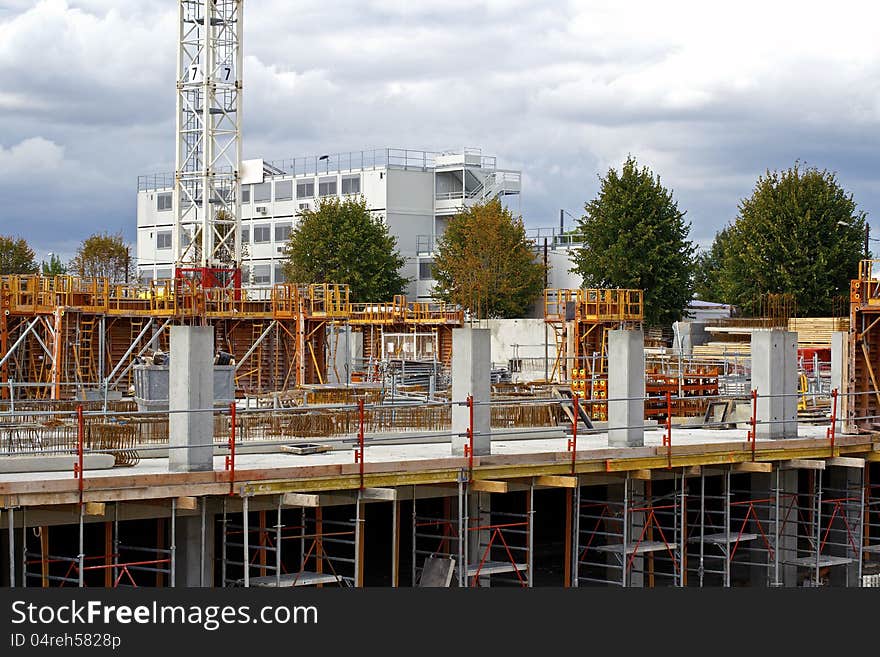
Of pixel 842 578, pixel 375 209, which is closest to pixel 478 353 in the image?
pixel 842 578

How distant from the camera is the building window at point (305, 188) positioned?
10381 centimetres

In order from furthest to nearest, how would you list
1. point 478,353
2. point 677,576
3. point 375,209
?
1. point 375,209
2. point 677,576
3. point 478,353

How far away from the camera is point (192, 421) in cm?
2195

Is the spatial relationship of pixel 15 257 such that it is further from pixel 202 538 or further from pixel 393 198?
pixel 202 538

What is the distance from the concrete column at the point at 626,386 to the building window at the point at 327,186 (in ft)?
249

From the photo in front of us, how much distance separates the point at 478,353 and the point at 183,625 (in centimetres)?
858

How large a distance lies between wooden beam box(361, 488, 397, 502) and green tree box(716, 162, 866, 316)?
5297 cm

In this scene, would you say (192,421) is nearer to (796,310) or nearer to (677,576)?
(677,576)

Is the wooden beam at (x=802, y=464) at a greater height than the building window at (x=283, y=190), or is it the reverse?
the building window at (x=283, y=190)

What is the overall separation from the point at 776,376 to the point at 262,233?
79.2m

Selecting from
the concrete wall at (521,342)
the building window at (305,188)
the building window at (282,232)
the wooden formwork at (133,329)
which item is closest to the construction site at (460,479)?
the wooden formwork at (133,329)

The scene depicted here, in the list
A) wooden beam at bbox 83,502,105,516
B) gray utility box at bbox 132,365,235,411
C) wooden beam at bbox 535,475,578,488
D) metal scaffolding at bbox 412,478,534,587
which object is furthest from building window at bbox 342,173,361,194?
wooden beam at bbox 83,502,105,516

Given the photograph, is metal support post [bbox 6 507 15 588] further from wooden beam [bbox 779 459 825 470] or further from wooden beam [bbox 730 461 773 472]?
wooden beam [bbox 779 459 825 470]

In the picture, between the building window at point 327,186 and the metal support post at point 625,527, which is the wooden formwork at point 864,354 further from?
the building window at point 327,186
